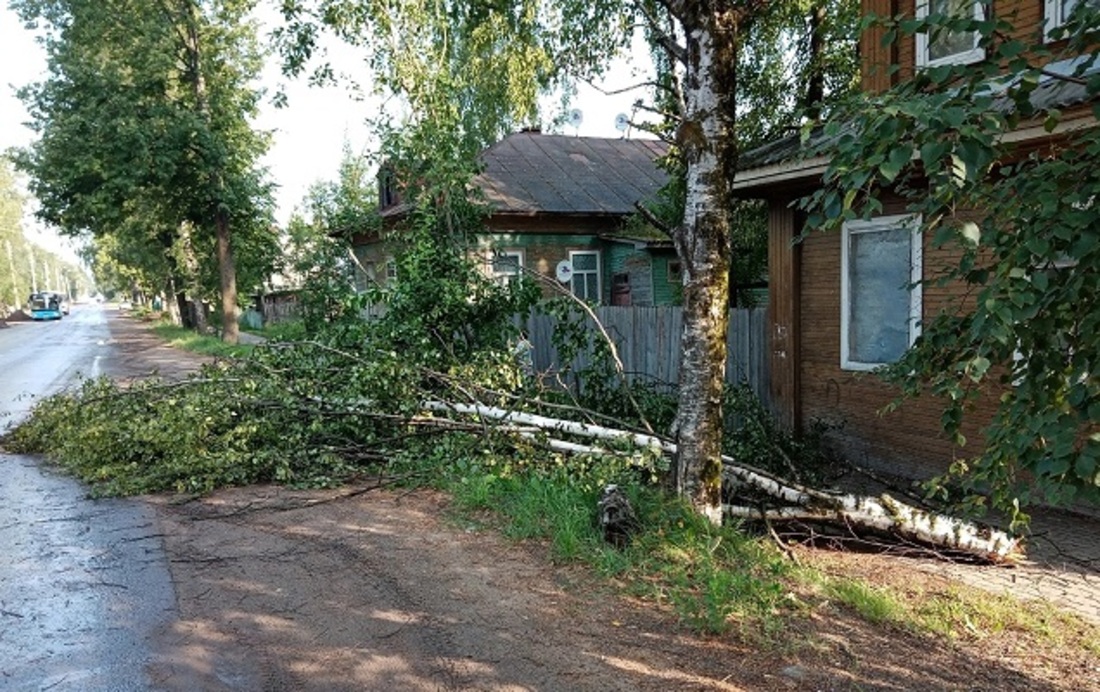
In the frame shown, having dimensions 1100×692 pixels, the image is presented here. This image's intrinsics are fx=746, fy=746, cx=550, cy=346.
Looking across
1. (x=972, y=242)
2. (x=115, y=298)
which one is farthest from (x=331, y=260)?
(x=115, y=298)

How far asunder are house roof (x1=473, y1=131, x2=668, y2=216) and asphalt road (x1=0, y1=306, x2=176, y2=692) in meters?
12.6

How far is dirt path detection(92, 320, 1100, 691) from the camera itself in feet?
10.8

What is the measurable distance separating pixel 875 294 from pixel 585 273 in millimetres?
12548

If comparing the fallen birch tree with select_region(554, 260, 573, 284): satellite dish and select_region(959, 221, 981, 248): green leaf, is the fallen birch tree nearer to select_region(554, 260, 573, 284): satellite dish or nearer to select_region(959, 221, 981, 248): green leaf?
select_region(959, 221, 981, 248): green leaf

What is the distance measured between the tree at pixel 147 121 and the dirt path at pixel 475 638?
1930cm

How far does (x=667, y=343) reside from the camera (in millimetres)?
9906

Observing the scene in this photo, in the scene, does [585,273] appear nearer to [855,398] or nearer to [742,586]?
[855,398]

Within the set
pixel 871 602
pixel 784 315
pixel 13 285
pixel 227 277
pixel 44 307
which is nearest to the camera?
pixel 871 602

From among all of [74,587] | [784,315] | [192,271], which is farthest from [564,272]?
[192,271]

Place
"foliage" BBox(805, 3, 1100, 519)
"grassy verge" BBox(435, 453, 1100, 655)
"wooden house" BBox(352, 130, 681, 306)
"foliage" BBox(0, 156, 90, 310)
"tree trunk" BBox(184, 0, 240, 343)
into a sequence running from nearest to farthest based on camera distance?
"foliage" BBox(805, 3, 1100, 519) < "grassy verge" BBox(435, 453, 1100, 655) < "wooden house" BBox(352, 130, 681, 306) < "tree trunk" BBox(184, 0, 240, 343) < "foliage" BBox(0, 156, 90, 310)

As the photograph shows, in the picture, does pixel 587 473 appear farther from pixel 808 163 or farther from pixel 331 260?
pixel 331 260

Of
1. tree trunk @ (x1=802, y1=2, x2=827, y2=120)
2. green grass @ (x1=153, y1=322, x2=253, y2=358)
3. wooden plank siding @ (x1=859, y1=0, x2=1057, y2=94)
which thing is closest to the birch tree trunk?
wooden plank siding @ (x1=859, y1=0, x2=1057, y2=94)

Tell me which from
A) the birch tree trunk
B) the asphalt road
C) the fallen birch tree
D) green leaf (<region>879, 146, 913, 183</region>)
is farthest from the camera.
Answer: the fallen birch tree

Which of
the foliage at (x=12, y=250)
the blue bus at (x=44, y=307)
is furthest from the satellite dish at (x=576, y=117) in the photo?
the blue bus at (x=44, y=307)
